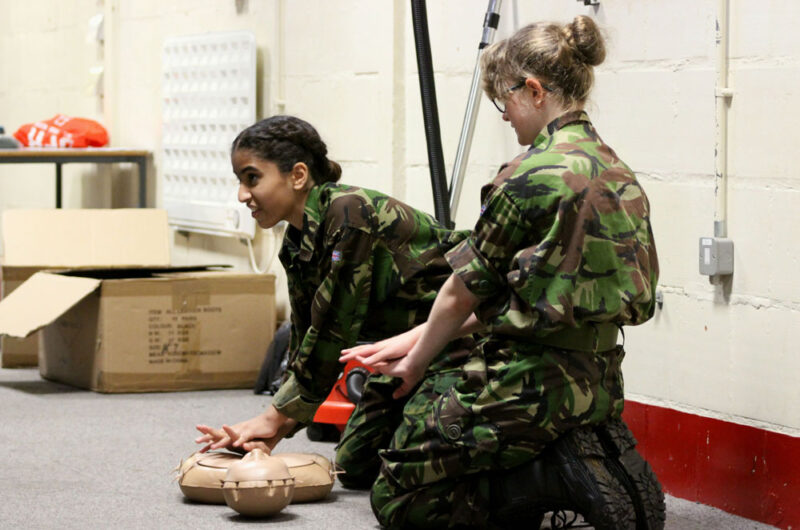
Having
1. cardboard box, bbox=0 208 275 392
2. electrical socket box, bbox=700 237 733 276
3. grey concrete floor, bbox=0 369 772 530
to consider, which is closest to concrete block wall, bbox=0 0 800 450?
electrical socket box, bbox=700 237 733 276

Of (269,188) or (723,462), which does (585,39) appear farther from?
(723,462)

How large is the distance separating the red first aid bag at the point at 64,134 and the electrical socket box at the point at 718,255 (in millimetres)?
3066

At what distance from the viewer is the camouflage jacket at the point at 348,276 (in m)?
2.29

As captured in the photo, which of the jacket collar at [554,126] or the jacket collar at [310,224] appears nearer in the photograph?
the jacket collar at [554,126]

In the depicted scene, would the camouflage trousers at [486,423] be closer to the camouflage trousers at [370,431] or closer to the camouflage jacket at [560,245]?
the camouflage jacket at [560,245]

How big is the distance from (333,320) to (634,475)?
645mm

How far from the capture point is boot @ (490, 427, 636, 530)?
191 cm

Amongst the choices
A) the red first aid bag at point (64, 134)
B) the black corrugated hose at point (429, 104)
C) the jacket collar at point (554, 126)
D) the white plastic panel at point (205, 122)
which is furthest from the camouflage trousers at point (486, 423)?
the red first aid bag at point (64, 134)

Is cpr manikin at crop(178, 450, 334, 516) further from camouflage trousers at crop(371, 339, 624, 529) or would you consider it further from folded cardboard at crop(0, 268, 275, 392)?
folded cardboard at crop(0, 268, 275, 392)

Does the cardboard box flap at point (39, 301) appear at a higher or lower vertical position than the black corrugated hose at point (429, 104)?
lower

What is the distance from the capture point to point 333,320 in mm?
2299

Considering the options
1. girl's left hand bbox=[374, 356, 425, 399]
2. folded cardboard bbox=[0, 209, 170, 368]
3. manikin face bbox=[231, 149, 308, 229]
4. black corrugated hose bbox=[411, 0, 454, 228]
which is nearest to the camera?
girl's left hand bbox=[374, 356, 425, 399]

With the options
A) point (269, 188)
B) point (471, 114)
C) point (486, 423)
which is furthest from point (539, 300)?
point (471, 114)

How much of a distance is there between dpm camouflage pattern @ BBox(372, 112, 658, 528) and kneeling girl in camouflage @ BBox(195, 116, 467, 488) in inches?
13.2
